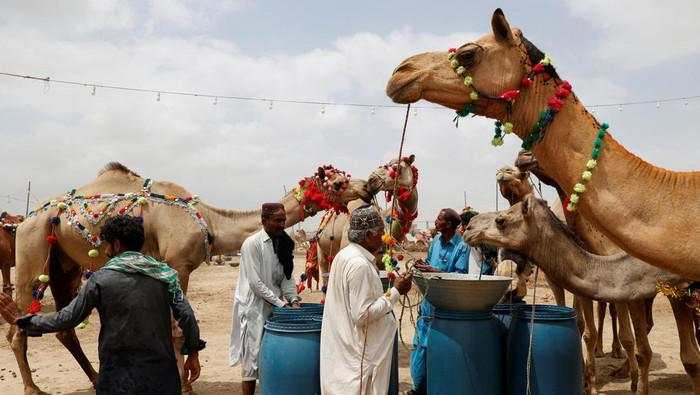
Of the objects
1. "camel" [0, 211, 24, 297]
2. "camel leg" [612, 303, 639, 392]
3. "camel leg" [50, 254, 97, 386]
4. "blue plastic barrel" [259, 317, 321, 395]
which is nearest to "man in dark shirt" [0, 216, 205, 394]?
"blue plastic barrel" [259, 317, 321, 395]

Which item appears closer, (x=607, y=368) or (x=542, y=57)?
(x=542, y=57)

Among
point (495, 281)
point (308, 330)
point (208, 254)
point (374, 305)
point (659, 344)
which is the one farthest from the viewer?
point (659, 344)

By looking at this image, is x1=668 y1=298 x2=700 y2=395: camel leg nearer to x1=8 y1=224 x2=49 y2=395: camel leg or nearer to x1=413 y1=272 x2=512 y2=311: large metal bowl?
x1=413 y1=272 x2=512 y2=311: large metal bowl

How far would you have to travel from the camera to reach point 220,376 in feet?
24.4

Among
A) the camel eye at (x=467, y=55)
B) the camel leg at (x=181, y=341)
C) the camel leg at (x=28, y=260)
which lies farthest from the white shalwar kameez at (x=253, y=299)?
the camel leg at (x=28, y=260)

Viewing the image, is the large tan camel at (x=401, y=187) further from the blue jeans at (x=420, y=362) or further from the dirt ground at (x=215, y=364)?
the dirt ground at (x=215, y=364)

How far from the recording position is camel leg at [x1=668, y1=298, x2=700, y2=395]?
5.09 m

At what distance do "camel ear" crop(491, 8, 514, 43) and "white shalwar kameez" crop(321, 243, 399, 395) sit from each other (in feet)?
5.30

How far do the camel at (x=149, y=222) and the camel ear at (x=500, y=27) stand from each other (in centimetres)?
425

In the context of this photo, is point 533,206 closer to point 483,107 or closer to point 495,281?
point 495,281

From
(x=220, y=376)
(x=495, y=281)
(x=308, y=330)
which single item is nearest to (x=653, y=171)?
(x=495, y=281)

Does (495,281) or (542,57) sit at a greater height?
(542,57)

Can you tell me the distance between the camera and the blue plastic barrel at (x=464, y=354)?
4.04 metres

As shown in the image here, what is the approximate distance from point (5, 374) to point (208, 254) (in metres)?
3.33
